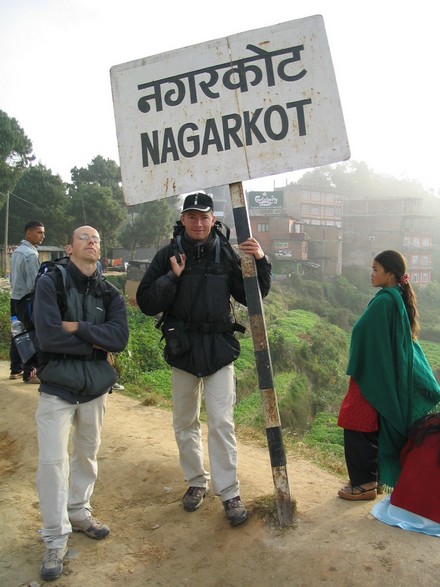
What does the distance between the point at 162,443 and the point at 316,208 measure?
182 feet

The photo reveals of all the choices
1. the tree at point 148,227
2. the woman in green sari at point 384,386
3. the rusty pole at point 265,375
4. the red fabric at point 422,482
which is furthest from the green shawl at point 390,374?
the tree at point 148,227

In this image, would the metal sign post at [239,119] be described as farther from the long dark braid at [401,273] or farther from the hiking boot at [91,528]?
the hiking boot at [91,528]

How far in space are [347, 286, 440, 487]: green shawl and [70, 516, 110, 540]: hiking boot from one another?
74.5 inches

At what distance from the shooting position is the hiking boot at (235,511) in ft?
10.6

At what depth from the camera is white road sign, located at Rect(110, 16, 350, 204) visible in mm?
3082

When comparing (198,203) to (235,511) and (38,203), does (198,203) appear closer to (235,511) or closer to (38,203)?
(235,511)

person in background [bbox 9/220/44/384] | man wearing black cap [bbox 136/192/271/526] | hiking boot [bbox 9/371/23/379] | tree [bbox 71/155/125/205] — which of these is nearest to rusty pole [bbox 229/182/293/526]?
man wearing black cap [bbox 136/192/271/526]

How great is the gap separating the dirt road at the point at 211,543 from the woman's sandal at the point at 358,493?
0.16 ft

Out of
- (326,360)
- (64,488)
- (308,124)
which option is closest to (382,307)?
(308,124)

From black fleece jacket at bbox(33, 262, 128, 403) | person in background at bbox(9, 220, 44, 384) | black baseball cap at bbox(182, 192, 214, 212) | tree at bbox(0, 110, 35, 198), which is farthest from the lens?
tree at bbox(0, 110, 35, 198)

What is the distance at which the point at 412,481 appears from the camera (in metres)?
3.19

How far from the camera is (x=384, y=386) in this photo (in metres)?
3.46

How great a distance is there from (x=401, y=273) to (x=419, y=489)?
4.64 ft

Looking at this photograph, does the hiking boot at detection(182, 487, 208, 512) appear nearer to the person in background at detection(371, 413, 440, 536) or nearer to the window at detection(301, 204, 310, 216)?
the person in background at detection(371, 413, 440, 536)
